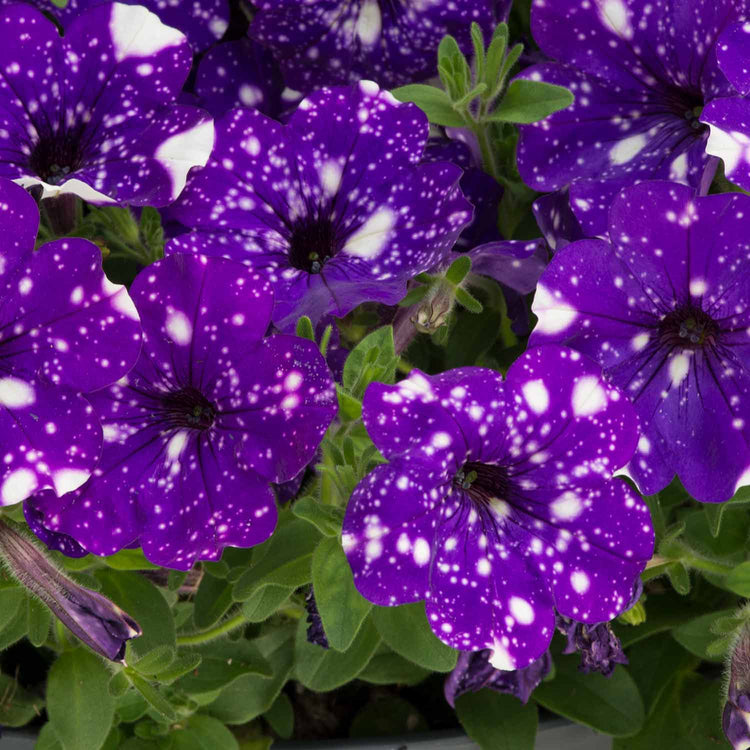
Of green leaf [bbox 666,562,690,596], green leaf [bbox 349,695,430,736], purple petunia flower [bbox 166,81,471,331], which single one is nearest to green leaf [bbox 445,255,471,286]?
purple petunia flower [bbox 166,81,471,331]

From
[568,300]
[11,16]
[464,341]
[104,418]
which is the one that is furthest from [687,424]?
[11,16]

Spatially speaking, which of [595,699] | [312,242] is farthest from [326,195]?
[595,699]

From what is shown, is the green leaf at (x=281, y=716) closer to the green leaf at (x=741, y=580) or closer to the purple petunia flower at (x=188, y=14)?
the green leaf at (x=741, y=580)

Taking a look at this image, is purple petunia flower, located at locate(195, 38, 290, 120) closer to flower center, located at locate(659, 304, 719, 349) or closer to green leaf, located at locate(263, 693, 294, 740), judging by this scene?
flower center, located at locate(659, 304, 719, 349)

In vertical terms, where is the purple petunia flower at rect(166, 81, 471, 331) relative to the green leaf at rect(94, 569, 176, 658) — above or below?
above

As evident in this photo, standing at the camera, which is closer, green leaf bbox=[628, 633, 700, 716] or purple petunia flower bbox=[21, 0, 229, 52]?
purple petunia flower bbox=[21, 0, 229, 52]

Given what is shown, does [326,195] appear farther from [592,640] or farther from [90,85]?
[592,640]

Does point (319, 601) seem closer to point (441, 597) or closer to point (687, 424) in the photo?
point (441, 597)
